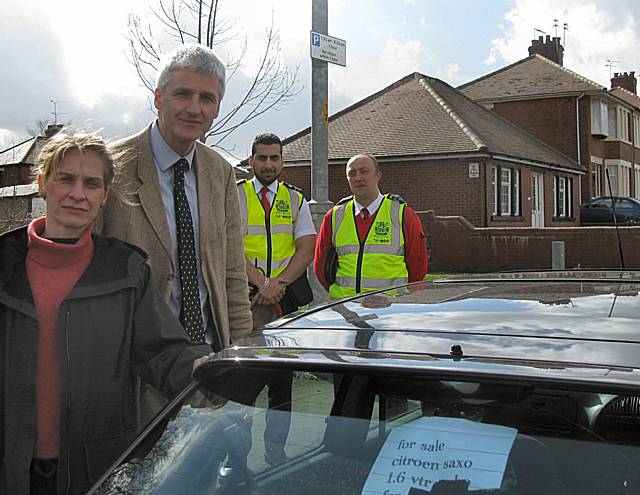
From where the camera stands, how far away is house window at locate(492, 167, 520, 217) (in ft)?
85.8

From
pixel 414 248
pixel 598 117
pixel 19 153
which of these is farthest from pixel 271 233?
pixel 19 153

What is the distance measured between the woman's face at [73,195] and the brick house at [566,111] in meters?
34.7

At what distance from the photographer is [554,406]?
1851 mm

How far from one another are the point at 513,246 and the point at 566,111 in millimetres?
17932

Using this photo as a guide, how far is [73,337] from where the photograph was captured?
253 cm

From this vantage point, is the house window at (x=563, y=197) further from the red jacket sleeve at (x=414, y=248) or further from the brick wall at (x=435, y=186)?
the red jacket sleeve at (x=414, y=248)

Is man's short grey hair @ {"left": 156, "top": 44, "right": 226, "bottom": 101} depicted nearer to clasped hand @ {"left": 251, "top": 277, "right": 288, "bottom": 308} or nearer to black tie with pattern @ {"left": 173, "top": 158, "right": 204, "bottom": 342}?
black tie with pattern @ {"left": 173, "top": 158, "right": 204, "bottom": 342}

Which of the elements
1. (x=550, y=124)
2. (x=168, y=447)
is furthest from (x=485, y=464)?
(x=550, y=124)

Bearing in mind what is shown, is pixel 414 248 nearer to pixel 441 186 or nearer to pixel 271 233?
pixel 271 233

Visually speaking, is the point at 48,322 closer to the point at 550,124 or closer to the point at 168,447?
the point at 168,447

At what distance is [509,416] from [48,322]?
4.69 feet

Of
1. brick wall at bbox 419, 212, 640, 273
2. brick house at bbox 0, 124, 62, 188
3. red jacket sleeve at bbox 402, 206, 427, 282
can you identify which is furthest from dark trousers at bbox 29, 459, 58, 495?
brick house at bbox 0, 124, 62, 188

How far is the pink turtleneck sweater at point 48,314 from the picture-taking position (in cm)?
253

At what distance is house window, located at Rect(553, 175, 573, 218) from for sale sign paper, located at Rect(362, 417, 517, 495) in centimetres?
3062
